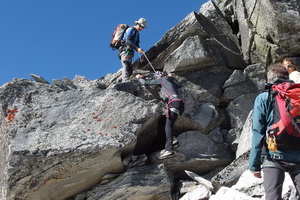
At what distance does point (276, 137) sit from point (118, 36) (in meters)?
11.9

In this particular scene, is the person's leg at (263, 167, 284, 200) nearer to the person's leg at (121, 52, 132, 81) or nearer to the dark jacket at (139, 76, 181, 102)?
the dark jacket at (139, 76, 181, 102)

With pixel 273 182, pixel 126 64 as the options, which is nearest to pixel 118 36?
pixel 126 64

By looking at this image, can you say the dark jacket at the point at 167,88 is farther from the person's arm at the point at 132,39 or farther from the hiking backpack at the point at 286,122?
the hiking backpack at the point at 286,122

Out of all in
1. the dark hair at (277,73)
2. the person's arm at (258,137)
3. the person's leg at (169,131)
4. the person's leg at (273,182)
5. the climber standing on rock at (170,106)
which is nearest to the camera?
the person's leg at (273,182)

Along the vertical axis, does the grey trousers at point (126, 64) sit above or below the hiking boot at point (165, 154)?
above

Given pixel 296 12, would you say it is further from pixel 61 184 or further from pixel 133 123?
pixel 61 184

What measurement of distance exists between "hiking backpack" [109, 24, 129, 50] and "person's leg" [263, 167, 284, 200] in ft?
38.8

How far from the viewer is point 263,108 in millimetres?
6207

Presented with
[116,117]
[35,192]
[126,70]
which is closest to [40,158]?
[35,192]

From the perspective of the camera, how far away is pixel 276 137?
5980 millimetres

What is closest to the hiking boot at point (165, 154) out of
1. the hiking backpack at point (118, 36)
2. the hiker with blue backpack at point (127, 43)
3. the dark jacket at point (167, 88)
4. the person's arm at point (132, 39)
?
the dark jacket at point (167, 88)

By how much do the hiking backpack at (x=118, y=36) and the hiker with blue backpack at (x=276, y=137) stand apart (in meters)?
11.2

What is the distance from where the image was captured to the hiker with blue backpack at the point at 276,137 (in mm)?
5922

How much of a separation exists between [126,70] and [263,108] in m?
10.8
